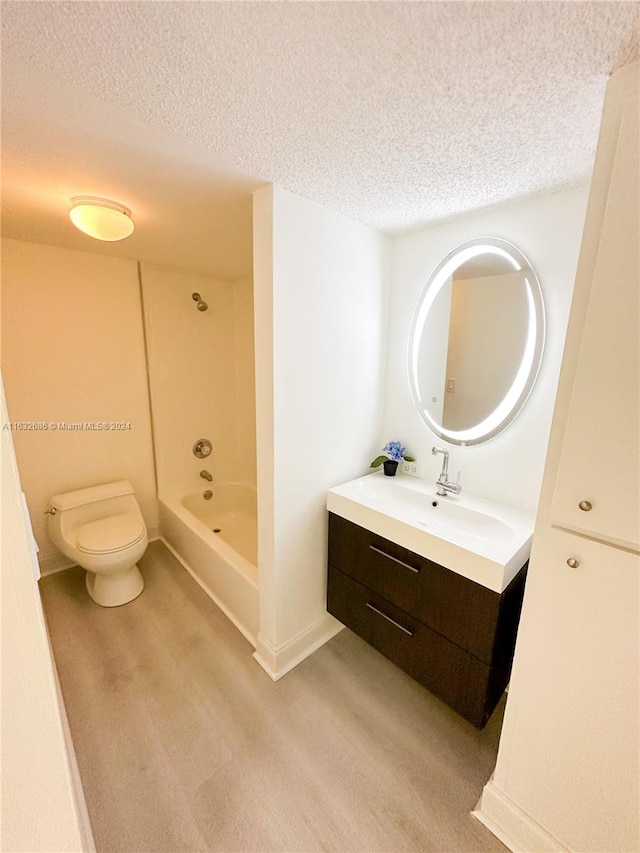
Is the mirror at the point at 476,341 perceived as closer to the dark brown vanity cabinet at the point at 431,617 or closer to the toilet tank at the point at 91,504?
the dark brown vanity cabinet at the point at 431,617

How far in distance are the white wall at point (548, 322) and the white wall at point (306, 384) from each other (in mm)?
113

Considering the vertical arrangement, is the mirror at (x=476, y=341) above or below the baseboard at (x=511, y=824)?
above

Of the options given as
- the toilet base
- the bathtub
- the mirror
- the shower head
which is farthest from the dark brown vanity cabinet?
the shower head

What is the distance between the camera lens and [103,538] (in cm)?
209

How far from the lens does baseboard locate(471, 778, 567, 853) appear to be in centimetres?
103

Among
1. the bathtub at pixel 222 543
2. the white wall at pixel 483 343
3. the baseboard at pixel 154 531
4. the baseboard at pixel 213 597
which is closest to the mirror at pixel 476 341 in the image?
the white wall at pixel 483 343

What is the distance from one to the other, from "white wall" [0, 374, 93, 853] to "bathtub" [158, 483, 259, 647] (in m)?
1.14

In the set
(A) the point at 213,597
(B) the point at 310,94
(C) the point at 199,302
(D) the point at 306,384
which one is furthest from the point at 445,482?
(C) the point at 199,302

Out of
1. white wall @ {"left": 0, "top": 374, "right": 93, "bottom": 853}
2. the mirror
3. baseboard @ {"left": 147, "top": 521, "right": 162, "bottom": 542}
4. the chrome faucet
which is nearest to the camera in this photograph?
white wall @ {"left": 0, "top": 374, "right": 93, "bottom": 853}

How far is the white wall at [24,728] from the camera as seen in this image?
458 mm

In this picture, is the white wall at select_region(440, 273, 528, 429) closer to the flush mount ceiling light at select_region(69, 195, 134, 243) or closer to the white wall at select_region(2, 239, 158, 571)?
the flush mount ceiling light at select_region(69, 195, 134, 243)

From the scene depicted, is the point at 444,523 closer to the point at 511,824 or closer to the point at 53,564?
the point at 511,824

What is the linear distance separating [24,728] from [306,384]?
4.23 ft

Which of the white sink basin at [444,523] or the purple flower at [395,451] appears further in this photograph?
the purple flower at [395,451]
